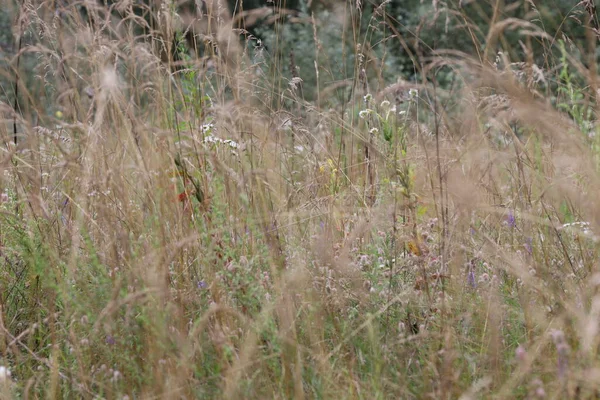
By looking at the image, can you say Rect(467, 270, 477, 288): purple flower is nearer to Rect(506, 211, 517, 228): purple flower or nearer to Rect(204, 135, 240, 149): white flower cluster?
Rect(506, 211, 517, 228): purple flower

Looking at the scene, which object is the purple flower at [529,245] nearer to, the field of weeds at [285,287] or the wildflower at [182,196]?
the field of weeds at [285,287]

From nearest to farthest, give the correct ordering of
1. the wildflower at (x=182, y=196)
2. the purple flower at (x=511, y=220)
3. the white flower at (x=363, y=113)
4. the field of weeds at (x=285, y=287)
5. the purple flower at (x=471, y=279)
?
the field of weeds at (x=285, y=287) < the purple flower at (x=471, y=279) < the wildflower at (x=182, y=196) < the purple flower at (x=511, y=220) < the white flower at (x=363, y=113)

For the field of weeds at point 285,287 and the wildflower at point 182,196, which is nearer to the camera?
the field of weeds at point 285,287

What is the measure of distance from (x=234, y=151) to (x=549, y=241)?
1.01 m

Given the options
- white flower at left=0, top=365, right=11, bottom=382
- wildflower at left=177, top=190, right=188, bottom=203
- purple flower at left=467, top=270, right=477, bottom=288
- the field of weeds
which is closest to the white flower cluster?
the field of weeds

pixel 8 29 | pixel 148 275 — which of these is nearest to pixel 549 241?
pixel 148 275

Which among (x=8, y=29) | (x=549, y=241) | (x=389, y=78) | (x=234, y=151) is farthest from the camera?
(x=8, y=29)

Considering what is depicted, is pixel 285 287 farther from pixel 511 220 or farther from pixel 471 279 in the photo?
pixel 511 220

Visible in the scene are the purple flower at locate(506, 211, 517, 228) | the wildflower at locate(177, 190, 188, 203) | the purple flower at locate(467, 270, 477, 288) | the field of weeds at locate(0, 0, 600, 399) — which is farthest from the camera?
the purple flower at locate(506, 211, 517, 228)

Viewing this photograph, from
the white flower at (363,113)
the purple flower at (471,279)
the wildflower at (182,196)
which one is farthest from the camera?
the white flower at (363,113)

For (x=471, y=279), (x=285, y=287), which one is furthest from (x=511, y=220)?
(x=285, y=287)

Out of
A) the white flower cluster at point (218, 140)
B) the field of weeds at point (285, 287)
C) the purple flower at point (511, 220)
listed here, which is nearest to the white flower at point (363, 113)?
the field of weeds at point (285, 287)

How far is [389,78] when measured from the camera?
27.2ft

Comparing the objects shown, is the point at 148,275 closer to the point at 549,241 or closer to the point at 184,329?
the point at 184,329
